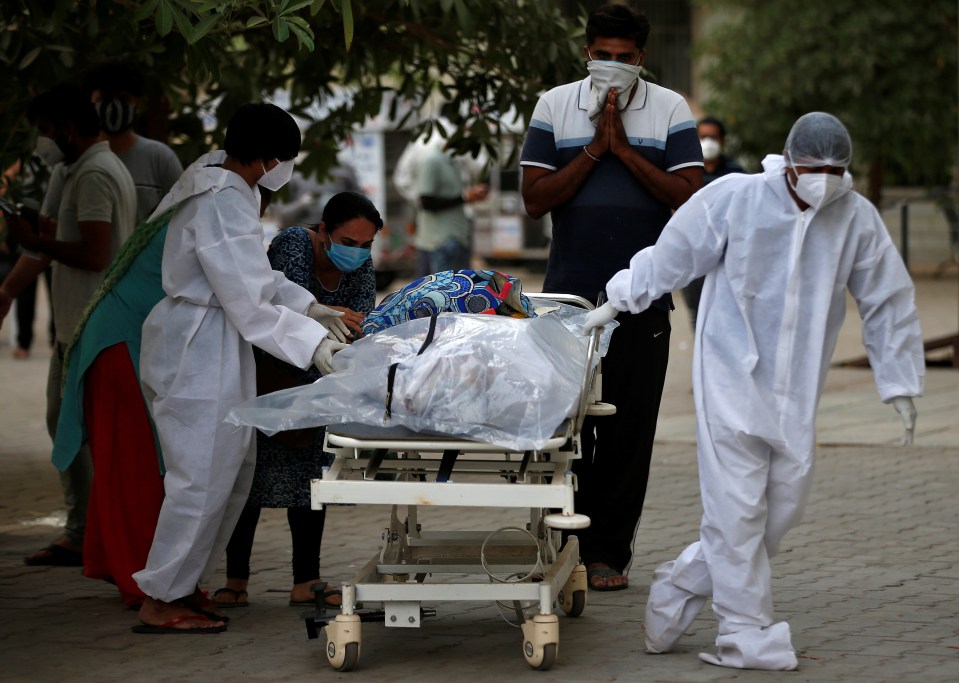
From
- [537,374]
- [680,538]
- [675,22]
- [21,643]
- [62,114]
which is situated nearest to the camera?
[537,374]

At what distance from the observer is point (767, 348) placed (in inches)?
179

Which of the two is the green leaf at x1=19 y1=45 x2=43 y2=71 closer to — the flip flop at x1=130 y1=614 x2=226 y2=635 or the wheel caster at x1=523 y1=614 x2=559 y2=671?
the flip flop at x1=130 y1=614 x2=226 y2=635

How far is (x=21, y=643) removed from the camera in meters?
5.06

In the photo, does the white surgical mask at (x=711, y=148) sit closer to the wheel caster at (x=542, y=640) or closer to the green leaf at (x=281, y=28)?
the green leaf at (x=281, y=28)

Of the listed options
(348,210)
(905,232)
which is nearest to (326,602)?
(348,210)

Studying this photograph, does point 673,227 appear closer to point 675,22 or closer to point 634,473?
point 634,473

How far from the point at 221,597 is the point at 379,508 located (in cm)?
220

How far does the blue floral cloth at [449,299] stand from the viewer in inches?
193

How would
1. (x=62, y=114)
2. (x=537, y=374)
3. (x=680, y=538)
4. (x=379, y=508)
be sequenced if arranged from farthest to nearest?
(x=379, y=508)
(x=680, y=538)
(x=62, y=114)
(x=537, y=374)

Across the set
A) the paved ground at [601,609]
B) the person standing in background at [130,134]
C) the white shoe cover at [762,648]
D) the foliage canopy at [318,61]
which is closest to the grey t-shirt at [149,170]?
the person standing in background at [130,134]

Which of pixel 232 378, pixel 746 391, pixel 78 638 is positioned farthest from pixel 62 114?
pixel 746 391

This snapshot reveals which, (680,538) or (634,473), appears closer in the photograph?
(634,473)

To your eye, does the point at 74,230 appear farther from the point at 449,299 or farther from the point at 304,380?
the point at 449,299

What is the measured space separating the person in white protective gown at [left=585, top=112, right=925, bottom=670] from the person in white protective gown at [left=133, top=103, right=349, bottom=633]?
51.0 inches
